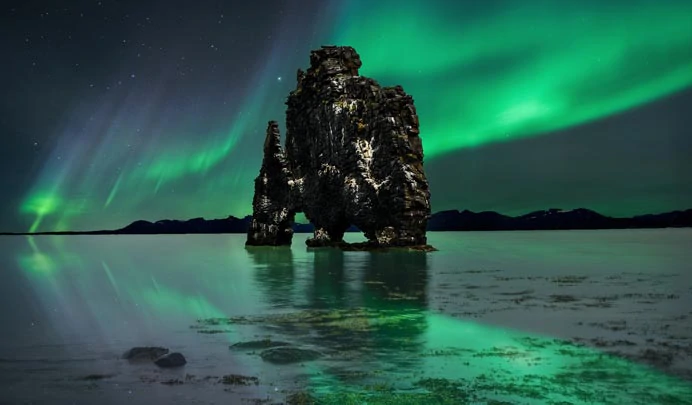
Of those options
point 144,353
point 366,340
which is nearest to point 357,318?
point 366,340

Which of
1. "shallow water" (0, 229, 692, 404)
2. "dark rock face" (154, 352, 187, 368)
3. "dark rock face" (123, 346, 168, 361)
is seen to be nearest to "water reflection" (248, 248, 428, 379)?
"shallow water" (0, 229, 692, 404)

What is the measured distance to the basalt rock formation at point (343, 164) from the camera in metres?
90.6

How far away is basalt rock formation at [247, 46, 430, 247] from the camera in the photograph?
90562 millimetres

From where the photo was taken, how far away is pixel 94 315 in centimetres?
2997

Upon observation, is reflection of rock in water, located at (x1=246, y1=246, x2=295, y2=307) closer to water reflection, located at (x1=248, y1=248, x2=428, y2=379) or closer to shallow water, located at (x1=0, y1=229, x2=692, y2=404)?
water reflection, located at (x1=248, y1=248, x2=428, y2=379)

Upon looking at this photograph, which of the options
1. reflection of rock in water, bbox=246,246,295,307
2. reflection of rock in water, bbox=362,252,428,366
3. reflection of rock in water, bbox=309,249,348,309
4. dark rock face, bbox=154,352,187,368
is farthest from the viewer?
reflection of rock in water, bbox=246,246,295,307

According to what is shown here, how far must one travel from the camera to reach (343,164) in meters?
99.1

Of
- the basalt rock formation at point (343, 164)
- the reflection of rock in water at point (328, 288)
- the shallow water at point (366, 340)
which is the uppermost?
the basalt rock formation at point (343, 164)

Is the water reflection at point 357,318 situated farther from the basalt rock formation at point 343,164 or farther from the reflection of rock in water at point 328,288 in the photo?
the basalt rock formation at point 343,164

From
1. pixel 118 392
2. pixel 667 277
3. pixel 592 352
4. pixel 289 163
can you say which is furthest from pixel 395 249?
pixel 118 392

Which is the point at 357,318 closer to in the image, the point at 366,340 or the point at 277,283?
the point at 366,340

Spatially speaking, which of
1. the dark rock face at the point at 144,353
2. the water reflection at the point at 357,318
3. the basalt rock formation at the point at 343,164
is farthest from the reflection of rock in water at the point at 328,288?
the basalt rock formation at the point at 343,164

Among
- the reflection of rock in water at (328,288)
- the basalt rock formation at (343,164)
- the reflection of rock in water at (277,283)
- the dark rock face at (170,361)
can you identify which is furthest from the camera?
the basalt rock formation at (343,164)

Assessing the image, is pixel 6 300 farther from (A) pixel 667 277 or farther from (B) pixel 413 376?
(A) pixel 667 277
